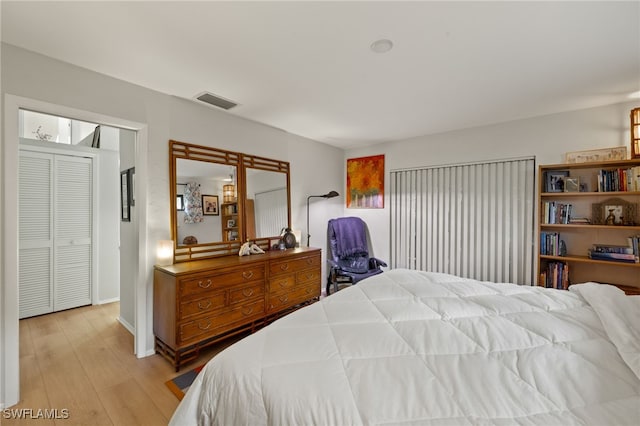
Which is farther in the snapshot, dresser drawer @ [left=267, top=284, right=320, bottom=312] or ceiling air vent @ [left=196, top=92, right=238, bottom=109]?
dresser drawer @ [left=267, top=284, right=320, bottom=312]

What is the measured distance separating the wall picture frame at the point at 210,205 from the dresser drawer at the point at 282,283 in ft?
3.13

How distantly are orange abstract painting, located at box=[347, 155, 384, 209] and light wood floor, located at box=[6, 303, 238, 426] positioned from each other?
297cm

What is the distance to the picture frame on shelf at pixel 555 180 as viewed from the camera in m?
2.90

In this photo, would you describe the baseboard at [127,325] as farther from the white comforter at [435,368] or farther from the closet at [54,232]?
the white comforter at [435,368]

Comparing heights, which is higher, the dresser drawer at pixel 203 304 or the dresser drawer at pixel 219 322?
the dresser drawer at pixel 203 304

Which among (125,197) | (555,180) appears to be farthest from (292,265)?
(555,180)

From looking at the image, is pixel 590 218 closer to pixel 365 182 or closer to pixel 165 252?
pixel 365 182

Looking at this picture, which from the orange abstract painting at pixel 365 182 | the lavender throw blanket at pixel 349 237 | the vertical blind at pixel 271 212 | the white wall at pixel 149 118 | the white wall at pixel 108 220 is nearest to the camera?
the white wall at pixel 149 118

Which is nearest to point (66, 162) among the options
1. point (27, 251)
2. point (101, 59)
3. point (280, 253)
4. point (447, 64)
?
point (27, 251)

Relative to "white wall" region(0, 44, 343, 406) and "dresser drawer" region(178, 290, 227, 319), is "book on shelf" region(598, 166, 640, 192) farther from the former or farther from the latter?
"dresser drawer" region(178, 290, 227, 319)

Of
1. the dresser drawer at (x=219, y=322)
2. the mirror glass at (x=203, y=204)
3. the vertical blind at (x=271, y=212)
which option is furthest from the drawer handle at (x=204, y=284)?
the vertical blind at (x=271, y=212)

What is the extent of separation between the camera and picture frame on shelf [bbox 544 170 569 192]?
9.50 feet

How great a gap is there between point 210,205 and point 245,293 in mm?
999

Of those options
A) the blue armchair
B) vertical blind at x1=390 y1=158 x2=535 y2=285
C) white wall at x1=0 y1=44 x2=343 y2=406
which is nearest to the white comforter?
white wall at x1=0 y1=44 x2=343 y2=406
